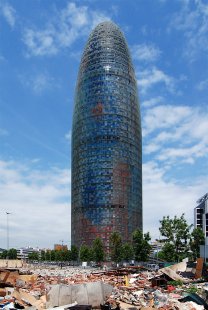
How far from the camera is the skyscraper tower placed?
524 ft

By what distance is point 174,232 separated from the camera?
6325 centimetres

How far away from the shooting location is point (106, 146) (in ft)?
536

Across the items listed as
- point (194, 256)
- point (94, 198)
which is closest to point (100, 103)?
point (94, 198)

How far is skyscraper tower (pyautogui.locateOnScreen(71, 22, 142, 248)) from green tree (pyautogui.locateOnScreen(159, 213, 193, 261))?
92721mm

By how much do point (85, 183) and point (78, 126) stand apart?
2407 centimetres

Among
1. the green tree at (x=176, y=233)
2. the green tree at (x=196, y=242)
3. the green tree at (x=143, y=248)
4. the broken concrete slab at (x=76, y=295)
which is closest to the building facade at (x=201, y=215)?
the green tree at (x=143, y=248)

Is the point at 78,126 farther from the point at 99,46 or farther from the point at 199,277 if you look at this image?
the point at 199,277

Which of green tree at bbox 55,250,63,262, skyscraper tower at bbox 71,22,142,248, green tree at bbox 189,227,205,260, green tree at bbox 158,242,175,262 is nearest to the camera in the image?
green tree at bbox 158,242,175,262

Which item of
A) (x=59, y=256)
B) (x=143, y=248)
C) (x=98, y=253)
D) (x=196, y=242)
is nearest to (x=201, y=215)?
(x=59, y=256)

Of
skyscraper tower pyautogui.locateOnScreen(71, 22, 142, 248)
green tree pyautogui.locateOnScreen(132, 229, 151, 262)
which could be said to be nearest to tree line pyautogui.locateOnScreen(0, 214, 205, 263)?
green tree pyautogui.locateOnScreen(132, 229, 151, 262)

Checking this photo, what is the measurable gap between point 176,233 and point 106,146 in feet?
333

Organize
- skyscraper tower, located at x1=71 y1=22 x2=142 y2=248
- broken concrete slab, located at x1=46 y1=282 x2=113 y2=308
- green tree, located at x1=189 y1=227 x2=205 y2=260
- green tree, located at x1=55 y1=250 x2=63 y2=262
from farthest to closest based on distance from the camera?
skyscraper tower, located at x1=71 y1=22 x2=142 y2=248
green tree, located at x1=55 y1=250 x2=63 y2=262
green tree, located at x1=189 y1=227 x2=205 y2=260
broken concrete slab, located at x1=46 y1=282 x2=113 y2=308

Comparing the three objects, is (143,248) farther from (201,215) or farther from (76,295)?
(201,215)

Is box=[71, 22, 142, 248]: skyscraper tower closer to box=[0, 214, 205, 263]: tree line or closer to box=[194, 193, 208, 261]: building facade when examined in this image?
box=[194, 193, 208, 261]: building facade
